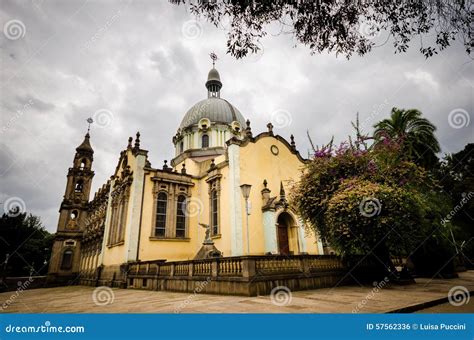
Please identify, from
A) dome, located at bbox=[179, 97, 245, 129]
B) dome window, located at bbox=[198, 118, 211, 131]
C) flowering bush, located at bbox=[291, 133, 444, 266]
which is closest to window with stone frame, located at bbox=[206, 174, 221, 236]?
flowering bush, located at bbox=[291, 133, 444, 266]

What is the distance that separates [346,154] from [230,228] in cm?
833

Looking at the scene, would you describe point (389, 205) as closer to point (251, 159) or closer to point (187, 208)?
point (251, 159)

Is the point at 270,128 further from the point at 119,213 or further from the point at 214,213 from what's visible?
the point at 119,213

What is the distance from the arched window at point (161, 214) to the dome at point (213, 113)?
1111 centimetres

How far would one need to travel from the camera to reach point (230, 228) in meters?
16.6

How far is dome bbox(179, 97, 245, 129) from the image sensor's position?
93.3 ft

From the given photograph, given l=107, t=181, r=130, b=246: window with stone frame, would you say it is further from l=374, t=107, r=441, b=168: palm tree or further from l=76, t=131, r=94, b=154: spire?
l=374, t=107, r=441, b=168: palm tree

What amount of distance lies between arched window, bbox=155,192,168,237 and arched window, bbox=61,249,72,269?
71.6 feet

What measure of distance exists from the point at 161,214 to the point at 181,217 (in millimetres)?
1521

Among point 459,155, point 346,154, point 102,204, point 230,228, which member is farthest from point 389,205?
point 459,155

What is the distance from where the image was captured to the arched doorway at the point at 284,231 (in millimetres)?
18203

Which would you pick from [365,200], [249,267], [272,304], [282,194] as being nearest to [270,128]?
[282,194]

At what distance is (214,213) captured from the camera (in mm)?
18797

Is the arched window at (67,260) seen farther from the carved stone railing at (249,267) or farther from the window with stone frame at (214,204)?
the carved stone railing at (249,267)
